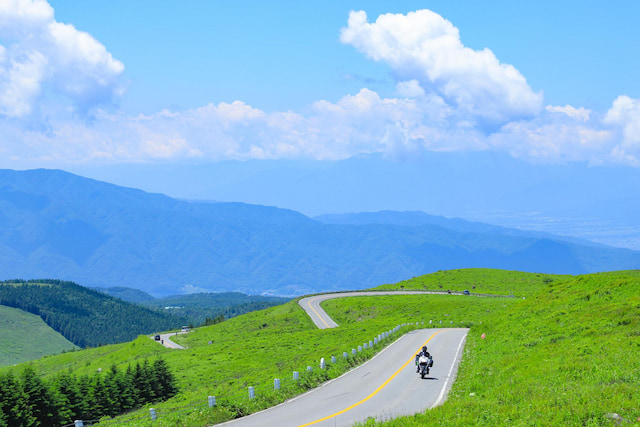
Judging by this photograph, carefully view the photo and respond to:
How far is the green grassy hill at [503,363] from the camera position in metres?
19.6

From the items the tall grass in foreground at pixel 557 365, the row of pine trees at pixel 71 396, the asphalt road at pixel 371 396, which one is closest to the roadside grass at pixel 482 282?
the tall grass in foreground at pixel 557 365

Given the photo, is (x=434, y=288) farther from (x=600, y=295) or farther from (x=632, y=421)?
(x=632, y=421)

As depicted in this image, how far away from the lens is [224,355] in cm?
7638

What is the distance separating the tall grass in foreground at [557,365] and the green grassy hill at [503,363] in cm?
7

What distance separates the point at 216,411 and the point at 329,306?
3466 inches

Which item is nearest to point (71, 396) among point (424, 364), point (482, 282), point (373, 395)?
point (373, 395)

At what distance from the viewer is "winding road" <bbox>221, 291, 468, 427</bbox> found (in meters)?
24.5

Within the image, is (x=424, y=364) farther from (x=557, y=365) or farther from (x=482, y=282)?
(x=482, y=282)

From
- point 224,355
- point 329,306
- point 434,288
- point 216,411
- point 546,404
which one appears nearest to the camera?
point 546,404

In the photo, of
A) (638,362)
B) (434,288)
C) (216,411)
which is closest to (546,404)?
(638,362)

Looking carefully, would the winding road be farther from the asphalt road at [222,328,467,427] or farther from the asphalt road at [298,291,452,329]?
the asphalt road at [298,291,452,329]

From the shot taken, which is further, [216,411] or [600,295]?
[600,295]

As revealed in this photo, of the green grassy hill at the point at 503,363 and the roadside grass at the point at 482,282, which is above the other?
the roadside grass at the point at 482,282

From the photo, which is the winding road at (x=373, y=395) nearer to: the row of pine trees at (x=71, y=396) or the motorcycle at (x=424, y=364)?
the motorcycle at (x=424, y=364)
